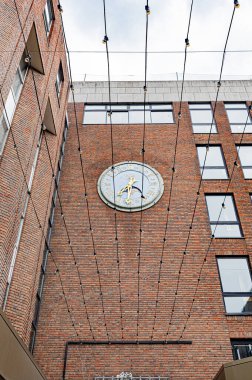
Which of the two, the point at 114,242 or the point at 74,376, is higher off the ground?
the point at 114,242

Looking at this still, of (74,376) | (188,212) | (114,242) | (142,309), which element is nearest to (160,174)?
(188,212)

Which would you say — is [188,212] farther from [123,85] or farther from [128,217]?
[123,85]

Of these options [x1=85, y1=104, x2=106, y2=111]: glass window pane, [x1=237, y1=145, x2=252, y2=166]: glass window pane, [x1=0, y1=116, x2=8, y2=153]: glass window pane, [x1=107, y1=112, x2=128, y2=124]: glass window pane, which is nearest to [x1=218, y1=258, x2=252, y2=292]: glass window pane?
[x1=237, y1=145, x2=252, y2=166]: glass window pane

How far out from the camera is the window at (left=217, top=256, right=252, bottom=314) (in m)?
11.2

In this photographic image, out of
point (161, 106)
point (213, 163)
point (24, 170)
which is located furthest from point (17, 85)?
point (161, 106)

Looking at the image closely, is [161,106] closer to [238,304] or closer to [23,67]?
[23,67]

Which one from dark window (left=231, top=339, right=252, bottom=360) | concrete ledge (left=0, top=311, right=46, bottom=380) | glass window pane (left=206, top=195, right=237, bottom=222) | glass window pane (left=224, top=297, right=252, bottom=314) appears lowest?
concrete ledge (left=0, top=311, right=46, bottom=380)

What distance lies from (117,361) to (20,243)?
13.2 feet

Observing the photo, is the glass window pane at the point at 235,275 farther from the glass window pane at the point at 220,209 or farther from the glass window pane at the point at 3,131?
the glass window pane at the point at 3,131

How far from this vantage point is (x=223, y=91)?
57.5ft

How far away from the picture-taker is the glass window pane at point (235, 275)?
459 inches

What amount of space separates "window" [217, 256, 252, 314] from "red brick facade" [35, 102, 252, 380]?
0.27 metres

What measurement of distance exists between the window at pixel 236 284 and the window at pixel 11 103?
750 centimetres

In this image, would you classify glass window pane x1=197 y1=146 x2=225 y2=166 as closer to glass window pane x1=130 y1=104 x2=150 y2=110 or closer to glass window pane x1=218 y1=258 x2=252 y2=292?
glass window pane x1=130 y1=104 x2=150 y2=110
